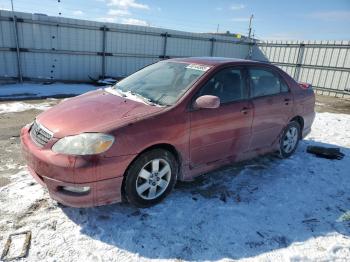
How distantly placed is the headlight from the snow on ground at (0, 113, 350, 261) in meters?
0.76

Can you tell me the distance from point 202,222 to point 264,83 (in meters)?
2.41

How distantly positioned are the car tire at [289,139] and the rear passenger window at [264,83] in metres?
0.64

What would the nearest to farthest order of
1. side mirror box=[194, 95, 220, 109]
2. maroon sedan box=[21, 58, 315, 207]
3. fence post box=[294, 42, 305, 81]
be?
maroon sedan box=[21, 58, 315, 207] < side mirror box=[194, 95, 220, 109] < fence post box=[294, 42, 305, 81]

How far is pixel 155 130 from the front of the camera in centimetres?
317

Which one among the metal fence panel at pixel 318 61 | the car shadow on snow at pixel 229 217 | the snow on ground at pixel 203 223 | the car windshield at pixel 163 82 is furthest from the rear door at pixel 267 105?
the metal fence panel at pixel 318 61

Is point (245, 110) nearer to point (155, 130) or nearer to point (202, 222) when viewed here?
point (155, 130)

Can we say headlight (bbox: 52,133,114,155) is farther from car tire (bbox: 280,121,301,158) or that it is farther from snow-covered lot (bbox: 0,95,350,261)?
car tire (bbox: 280,121,301,158)

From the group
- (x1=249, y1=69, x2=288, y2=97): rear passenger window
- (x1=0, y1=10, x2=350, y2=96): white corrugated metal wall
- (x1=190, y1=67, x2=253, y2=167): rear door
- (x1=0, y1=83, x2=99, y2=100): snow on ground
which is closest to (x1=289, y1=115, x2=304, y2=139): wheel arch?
(x1=249, y1=69, x2=288, y2=97): rear passenger window

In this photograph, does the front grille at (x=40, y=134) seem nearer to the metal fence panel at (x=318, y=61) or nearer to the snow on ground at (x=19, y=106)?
the snow on ground at (x=19, y=106)

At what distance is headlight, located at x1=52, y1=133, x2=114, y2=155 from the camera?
9.36ft

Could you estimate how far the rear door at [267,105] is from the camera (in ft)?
14.4

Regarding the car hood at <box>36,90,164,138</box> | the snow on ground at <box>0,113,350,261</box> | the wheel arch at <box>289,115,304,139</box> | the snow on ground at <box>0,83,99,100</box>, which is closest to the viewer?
the snow on ground at <box>0,113,350,261</box>

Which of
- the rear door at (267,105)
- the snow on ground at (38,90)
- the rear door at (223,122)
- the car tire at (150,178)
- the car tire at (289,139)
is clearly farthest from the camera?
the snow on ground at (38,90)

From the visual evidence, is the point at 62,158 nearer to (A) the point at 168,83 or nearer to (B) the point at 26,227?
(B) the point at 26,227
